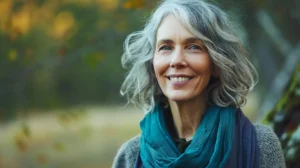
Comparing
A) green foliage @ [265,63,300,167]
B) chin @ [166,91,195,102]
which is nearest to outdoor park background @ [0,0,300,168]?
green foliage @ [265,63,300,167]

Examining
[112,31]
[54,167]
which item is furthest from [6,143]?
[112,31]

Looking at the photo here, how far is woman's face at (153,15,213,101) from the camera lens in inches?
127

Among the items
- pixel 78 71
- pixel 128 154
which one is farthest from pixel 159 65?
pixel 78 71

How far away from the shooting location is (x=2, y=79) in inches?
411

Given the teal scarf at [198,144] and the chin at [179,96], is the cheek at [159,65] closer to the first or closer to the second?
the chin at [179,96]

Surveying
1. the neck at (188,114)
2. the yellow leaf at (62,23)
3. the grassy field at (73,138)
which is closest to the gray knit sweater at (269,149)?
the neck at (188,114)

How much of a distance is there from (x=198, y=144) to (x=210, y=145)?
52mm

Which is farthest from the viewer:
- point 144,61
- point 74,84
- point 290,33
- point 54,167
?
point 74,84

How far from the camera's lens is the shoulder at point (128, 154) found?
351 centimetres

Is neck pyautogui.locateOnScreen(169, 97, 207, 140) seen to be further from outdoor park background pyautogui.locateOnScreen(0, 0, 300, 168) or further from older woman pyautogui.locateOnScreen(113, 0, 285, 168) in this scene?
outdoor park background pyautogui.locateOnScreen(0, 0, 300, 168)

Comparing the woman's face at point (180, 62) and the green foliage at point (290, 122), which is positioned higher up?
the woman's face at point (180, 62)

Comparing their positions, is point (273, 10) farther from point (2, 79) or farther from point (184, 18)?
point (184, 18)

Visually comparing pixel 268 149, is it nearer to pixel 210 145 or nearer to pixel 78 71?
pixel 210 145

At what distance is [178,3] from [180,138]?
2.00ft
